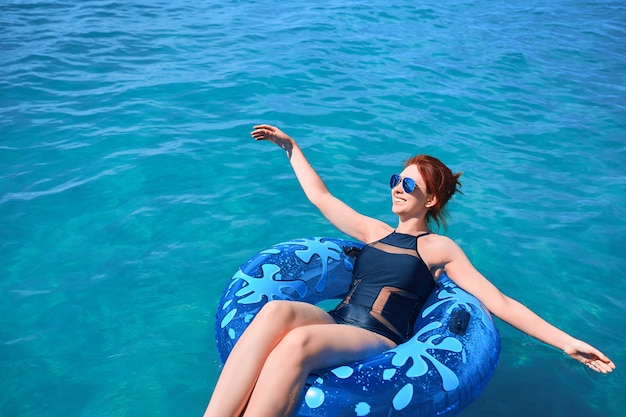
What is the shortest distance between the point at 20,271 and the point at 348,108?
437 centimetres

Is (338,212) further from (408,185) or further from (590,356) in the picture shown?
(590,356)

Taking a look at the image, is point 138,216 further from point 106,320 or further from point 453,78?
point 453,78

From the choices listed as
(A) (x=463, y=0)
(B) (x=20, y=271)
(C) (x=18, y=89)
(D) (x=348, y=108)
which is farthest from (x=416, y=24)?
(B) (x=20, y=271)

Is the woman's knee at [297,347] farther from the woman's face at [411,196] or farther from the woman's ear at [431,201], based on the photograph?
the woman's ear at [431,201]

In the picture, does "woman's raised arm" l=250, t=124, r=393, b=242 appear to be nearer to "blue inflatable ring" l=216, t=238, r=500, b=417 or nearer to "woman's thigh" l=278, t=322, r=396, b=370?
"blue inflatable ring" l=216, t=238, r=500, b=417

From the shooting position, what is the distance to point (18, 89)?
26.2 ft

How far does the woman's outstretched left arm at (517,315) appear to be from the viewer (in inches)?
124

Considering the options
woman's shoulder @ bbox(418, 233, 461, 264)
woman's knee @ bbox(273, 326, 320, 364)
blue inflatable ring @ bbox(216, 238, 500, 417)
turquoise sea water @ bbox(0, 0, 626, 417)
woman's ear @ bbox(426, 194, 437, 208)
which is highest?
woman's ear @ bbox(426, 194, 437, 208)

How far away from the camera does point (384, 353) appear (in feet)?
10.2

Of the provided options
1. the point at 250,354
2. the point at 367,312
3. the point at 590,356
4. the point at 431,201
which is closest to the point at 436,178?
the point at 431,201

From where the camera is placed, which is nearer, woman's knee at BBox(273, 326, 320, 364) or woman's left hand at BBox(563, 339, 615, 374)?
woman's knee at BBox(273, 326, 320, 364)

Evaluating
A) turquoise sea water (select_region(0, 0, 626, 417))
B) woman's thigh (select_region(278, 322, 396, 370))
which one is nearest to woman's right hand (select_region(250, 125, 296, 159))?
turquoise sea water (select_region(0, 0, 626, 417))

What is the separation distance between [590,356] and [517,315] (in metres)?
0.39

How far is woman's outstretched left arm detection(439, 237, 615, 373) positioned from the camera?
315 cm
